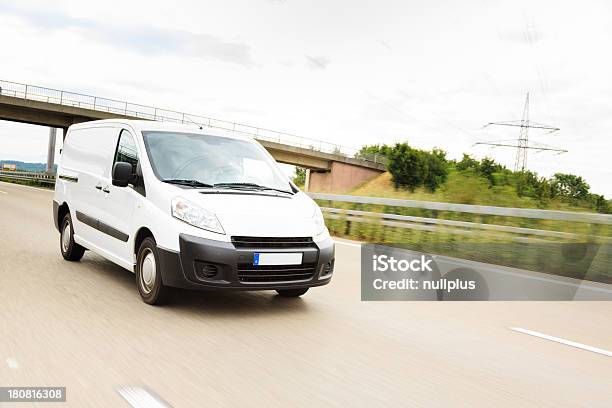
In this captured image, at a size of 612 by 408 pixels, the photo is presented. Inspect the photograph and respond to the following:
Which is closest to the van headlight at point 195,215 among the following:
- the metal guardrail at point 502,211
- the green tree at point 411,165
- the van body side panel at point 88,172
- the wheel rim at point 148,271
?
the wheel rim at point 148,271

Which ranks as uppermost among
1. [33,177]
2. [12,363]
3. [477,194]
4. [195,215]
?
[477,194]

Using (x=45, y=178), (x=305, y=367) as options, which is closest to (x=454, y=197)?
(x=305, y=367)

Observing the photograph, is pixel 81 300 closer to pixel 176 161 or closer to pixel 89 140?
pixel 176 161

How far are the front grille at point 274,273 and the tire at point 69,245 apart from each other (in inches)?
143

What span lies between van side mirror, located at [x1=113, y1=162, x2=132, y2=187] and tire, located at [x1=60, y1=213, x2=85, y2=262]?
2280mm

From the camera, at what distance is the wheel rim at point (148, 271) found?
19.8 feet

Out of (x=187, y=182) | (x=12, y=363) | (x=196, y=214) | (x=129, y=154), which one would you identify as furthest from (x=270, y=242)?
(x=12, y=363)

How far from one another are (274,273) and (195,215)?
2.93 ft

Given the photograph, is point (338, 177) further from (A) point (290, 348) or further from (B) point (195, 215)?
(A) point (290, 348)

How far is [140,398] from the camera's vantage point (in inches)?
145

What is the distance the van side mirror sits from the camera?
647cm

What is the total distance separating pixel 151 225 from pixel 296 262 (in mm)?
1411

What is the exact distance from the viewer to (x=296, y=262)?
5.99 meters

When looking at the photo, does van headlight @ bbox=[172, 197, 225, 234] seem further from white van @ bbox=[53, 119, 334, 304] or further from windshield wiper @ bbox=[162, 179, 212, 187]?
windshield wiper @ bbox=[162, 179, 212, 187]
